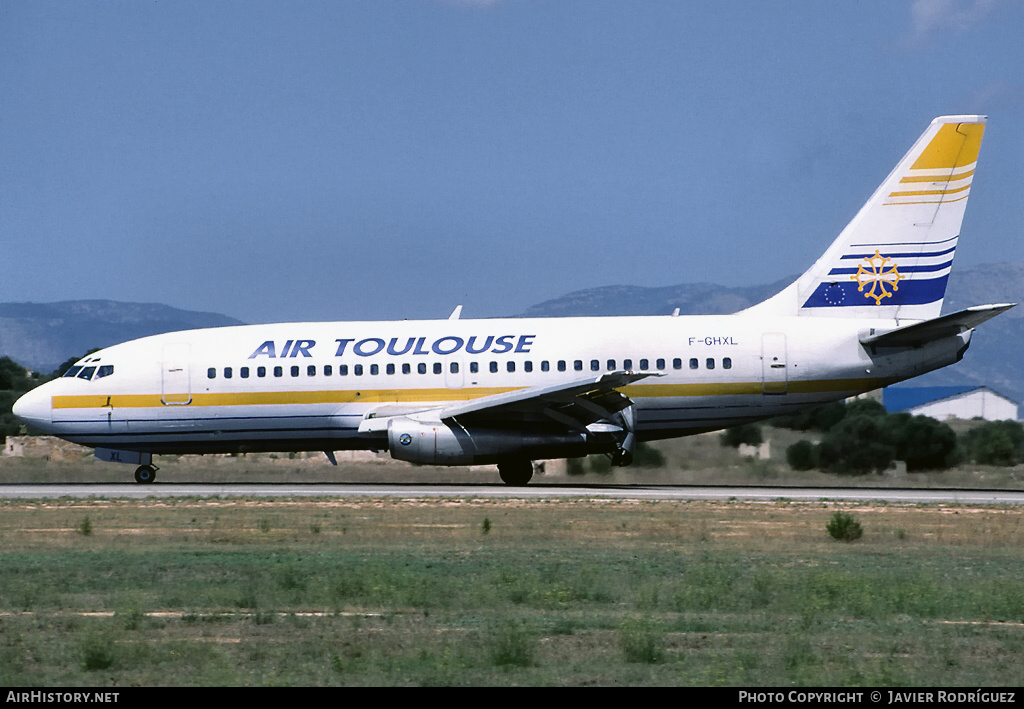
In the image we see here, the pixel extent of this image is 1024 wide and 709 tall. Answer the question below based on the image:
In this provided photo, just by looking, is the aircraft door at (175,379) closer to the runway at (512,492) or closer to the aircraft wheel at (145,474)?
the runway at (512,492)

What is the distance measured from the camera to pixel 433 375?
33.2 m

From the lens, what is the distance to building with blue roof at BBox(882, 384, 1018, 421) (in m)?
94.2

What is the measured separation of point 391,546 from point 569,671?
32.4 feet

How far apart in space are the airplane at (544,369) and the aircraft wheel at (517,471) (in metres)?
0.05

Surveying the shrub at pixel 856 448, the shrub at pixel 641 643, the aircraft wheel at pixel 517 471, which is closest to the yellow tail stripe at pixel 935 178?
the shrub at pixel 856 448

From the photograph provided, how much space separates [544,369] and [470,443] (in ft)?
9.61

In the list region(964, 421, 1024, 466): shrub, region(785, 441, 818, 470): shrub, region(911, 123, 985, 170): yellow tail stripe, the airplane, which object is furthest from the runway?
region(964, 421, 1024, 466): shrub

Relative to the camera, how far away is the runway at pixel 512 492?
29391mm

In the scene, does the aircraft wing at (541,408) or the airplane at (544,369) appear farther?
the airplane at (544,369)

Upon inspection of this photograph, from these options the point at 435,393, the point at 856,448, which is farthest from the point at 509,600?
the point at 856,448

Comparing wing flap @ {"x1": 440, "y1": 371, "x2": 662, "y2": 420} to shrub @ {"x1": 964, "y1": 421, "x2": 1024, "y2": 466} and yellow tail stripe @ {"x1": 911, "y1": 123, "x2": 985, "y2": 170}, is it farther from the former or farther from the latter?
shrub @ {"x1": 964, "y1": 421, "x2": 1024, "y2": 466}

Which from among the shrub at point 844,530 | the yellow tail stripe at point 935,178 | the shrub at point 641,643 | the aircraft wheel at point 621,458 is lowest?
the shrub at point 641,643

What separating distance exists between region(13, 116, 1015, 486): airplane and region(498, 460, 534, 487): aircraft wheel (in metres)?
0.05
